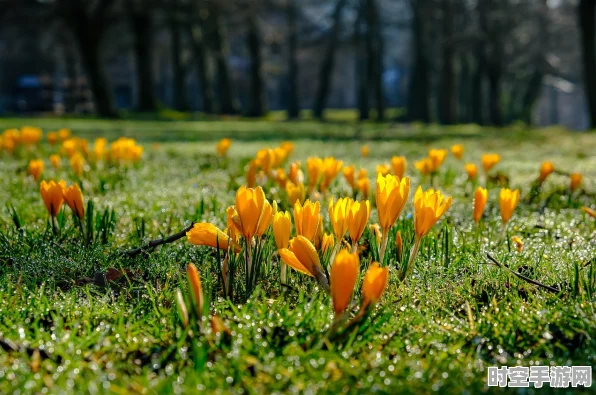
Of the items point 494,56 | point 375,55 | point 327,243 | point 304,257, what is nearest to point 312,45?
point 375,55

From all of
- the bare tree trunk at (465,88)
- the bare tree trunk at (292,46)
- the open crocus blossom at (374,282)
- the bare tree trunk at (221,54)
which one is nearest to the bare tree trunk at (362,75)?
the bare tree trunk at (292,46)

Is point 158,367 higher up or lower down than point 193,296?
lower down

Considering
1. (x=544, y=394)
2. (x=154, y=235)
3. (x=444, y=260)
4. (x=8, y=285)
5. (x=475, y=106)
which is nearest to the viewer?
(x=544, y=394)

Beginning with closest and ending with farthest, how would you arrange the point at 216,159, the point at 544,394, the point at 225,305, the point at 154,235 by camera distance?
the point at 544,394 < the point at 225,305 < the point at 154,235 < the point at 216,159

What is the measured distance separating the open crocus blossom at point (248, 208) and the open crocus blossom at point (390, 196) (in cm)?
38

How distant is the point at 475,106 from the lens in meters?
38.8

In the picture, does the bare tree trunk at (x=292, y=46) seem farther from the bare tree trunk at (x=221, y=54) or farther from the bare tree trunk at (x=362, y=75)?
the bare tree trunk at (x=221, y=54)

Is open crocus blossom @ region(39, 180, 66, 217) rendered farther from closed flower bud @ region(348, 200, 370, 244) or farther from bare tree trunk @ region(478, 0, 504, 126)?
bare tree trunk @ region(478, 0, 504, 126)

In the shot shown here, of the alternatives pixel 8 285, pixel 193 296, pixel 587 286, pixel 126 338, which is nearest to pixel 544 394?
pixel 587 286

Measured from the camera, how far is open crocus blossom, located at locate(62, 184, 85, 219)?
2.73m

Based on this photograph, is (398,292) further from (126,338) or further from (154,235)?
(154,235)

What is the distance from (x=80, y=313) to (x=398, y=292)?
1.01m

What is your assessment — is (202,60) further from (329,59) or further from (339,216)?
(339,216)

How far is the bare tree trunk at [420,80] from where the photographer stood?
31.9 metres
